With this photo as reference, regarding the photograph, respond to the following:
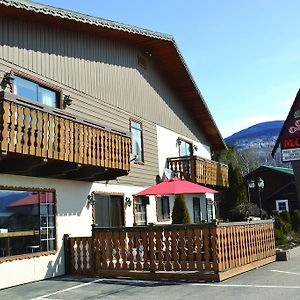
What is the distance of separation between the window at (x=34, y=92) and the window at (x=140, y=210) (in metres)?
5.35

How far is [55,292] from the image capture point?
9367mm

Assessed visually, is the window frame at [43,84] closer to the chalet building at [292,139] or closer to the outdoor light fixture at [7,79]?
the outdoor light fixture at [7,79]

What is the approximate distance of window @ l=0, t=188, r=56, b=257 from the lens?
10453mm

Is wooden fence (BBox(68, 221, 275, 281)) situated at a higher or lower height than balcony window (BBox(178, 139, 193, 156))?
lower

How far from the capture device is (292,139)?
10164mm

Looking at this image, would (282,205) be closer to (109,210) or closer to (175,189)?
(109,210)

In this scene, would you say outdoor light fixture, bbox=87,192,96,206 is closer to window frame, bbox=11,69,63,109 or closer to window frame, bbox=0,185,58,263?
window frame, bbox=0,185,58,263

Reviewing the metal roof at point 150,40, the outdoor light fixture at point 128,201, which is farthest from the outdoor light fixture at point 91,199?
the metal roof at point 150,40

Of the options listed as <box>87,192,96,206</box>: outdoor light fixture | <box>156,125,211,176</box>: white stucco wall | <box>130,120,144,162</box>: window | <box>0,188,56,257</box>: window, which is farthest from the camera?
<box>156,125,211,176</box>: white stucco wall

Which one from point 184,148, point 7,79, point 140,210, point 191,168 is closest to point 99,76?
point 7,79

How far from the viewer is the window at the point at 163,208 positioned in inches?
716

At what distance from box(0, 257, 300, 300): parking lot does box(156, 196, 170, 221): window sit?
→ 7378 millimetres

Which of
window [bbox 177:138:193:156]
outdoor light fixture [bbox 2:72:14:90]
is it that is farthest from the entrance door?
window [bbox 177:138:193:156]

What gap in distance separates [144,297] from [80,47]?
8945mm
